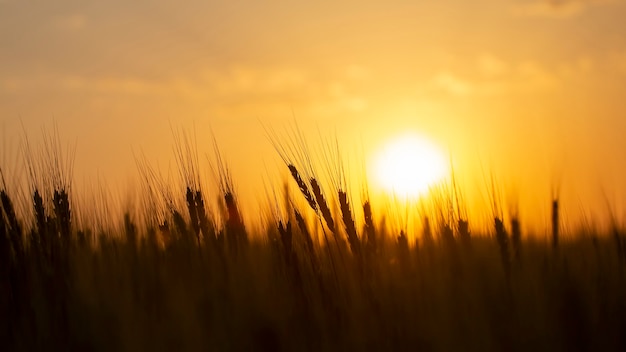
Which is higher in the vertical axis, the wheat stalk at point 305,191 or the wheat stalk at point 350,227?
the wheat stalk at point 305,191

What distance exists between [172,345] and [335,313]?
55cm

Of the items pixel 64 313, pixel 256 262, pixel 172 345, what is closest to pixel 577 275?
pixel 256 262

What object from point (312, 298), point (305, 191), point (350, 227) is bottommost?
point (312, 298)

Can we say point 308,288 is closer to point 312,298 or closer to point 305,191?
point 312,298

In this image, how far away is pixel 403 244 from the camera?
130 inches

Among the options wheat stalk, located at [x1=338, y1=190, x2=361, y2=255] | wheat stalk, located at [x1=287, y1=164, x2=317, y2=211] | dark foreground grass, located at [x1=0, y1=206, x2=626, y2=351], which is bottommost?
dark foreground grass, located at [x1=0, y1=206, x2=626, y2=351]

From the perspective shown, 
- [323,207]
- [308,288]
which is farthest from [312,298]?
[323,207]

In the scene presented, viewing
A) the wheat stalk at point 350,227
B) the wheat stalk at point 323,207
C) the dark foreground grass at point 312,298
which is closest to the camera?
the dark foreground grass at point 312,298

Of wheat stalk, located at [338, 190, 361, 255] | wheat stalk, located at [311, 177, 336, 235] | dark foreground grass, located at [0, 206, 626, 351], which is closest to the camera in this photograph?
dark foreground grass, located at [0, 206, 626, 351]

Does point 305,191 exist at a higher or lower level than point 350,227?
higher

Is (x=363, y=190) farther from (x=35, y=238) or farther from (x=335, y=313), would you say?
(x=35, y=238)

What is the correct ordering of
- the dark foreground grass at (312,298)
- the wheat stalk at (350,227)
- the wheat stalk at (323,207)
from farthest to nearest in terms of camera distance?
1. the wheat stalk at (323,207)
2. the wheat stalk at (350,227)
3. the dark foreground grass at (312,298)

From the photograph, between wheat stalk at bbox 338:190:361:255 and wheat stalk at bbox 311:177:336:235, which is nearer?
wheat stalk at bbox 338:190:361:255

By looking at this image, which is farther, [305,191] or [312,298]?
[305,191]
